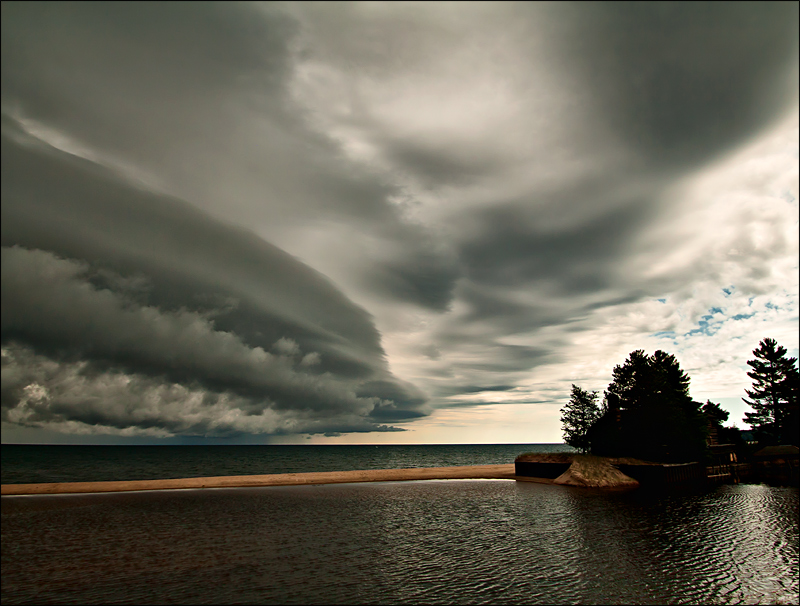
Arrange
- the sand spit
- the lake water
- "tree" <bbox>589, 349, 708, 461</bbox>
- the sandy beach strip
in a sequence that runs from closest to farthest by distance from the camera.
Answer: the lake water
the sandy beach strip
the sand spit
"tree" <bbox>589, 349, 708, 461</bbox>

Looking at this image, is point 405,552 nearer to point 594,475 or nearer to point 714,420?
point 594,475

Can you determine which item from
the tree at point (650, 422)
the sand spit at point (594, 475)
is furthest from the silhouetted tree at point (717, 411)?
the sand spit at point (594, 475)

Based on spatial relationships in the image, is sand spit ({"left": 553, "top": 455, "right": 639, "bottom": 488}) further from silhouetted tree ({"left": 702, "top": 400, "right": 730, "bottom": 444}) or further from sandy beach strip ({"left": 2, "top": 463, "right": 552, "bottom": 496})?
silhouetted tree ({"left": 702, "top": 400, "right": 730, "bottom": 444})

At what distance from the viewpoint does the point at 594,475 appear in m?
64.1

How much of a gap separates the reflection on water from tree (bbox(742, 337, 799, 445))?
74566 millimetres

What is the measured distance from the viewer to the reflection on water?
63.9 feet

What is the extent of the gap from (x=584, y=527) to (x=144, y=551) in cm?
3240

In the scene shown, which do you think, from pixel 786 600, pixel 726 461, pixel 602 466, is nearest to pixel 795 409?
pixel 726 461

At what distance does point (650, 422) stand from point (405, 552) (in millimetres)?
62645

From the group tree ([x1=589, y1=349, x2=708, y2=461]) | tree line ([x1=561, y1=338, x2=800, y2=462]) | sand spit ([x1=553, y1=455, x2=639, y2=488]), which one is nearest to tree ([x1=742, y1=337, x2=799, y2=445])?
tree line ([x1=561, y1=338, x2=800, y2=462])

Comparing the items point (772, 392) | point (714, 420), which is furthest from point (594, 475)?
point (772, 392)

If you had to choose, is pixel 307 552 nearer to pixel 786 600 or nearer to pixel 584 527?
pixel 584 527

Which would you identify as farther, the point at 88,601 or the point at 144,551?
the point at 144,551

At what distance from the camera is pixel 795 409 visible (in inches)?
3767
